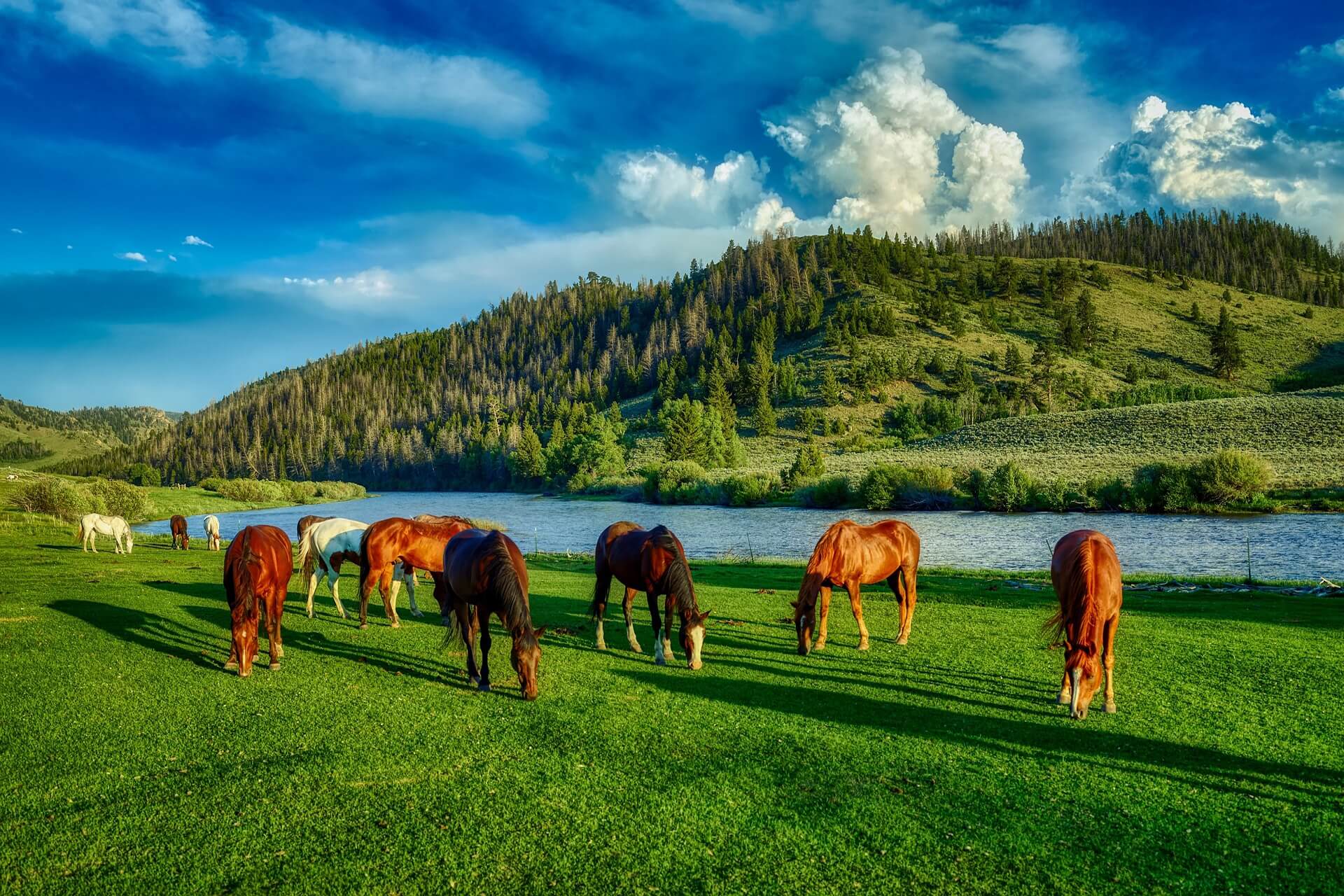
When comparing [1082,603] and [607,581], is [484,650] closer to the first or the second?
[607,581]

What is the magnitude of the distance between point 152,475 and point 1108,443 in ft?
588

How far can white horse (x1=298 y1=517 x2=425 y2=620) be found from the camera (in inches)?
543

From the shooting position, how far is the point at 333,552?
1384cm

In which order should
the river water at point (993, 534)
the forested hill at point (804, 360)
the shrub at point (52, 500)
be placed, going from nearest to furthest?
the river water at point (993, 534), the shrub at point (52, 500), the forested hill at point (804, 360)

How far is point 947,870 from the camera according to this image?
467 centimetres

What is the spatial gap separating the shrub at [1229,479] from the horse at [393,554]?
50182mm

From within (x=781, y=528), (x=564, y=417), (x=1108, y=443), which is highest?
(x=564, y=417)

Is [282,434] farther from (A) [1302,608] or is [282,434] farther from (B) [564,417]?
(A) [1302,608]

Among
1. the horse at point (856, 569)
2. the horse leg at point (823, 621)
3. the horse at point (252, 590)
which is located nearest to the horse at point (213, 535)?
the horse at point (252, 590)

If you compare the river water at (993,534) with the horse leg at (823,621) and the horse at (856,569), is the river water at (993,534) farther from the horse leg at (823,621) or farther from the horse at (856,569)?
the horse leg at (823,621)

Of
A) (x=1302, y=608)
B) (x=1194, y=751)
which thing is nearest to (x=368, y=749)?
(x=1194, y=751)

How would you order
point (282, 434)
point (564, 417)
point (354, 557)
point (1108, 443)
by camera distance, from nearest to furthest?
point (354, 557), point (1108, 443), point (564, 417), point (282, 434)

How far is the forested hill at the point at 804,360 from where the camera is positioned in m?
104

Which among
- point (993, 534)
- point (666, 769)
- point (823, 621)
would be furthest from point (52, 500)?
point (993, 534)
